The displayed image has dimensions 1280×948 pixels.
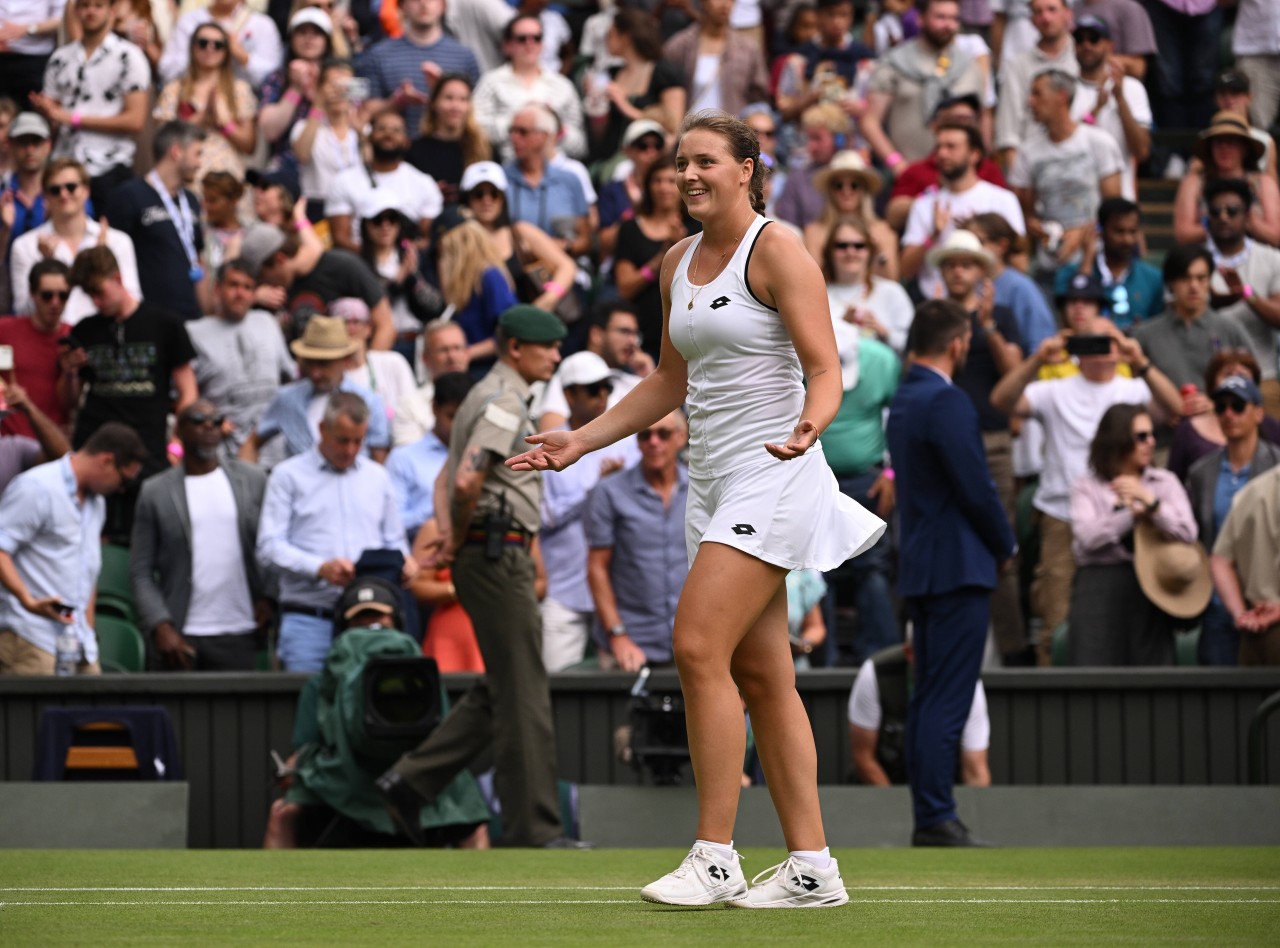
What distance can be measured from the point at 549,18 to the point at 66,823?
10031mm

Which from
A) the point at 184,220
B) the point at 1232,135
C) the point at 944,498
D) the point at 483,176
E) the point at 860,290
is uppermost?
the point at 1232,135

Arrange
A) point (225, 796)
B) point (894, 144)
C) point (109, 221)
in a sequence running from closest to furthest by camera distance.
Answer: point (225, 796)
point (109, 221)
point (894, 144)

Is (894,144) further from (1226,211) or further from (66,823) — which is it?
(66,823)

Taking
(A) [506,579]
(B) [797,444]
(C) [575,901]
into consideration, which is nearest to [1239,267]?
(A) [506,579]

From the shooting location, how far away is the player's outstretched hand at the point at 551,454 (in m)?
5.98

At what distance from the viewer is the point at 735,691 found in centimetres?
574

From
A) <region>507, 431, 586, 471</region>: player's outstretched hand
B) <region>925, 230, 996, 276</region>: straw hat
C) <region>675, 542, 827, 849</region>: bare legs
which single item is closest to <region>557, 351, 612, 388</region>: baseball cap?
<region>925, 230, 996, 276</region>: straw hat

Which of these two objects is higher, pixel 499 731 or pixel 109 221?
pixel 109 221

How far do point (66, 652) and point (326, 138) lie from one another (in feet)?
17.6

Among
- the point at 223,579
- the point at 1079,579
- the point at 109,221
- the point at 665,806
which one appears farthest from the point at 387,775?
the point at 109,221

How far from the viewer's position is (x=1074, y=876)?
25.1ft

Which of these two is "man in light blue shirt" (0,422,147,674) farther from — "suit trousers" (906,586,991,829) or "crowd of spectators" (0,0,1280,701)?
"suit trousers" (906,586,991,829)

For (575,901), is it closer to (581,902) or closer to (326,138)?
(581,902)

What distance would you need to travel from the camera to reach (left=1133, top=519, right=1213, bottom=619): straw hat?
10953 mm
